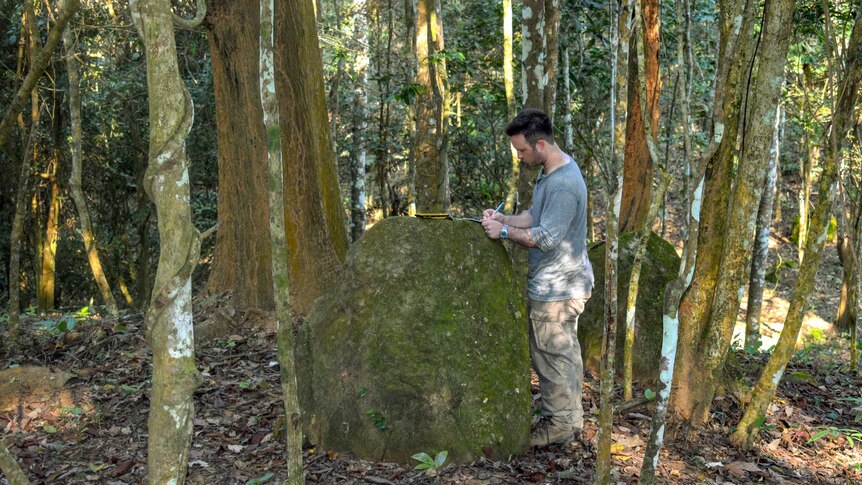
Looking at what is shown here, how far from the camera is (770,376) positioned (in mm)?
5242

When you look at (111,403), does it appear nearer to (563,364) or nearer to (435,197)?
(563,364)

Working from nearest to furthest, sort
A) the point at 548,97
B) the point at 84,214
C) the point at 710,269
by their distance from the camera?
the point at 710,269
the point at 548,97
the point at 84,214

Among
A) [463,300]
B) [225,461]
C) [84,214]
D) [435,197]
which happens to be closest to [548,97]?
[435,197]

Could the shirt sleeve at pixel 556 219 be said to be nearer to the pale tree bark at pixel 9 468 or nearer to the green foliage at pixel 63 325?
the pale tree bark at pixel 9 468

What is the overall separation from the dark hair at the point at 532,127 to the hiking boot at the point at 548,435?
2008mm

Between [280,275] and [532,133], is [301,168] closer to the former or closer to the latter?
[532,133]

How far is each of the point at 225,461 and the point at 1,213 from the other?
488 inches

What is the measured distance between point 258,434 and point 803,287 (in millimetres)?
4301

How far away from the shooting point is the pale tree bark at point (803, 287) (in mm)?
5246

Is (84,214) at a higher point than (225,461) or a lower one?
higher

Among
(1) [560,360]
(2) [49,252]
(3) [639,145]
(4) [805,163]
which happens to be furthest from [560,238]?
(4) [805,163]

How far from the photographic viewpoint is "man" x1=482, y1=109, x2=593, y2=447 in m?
4.80

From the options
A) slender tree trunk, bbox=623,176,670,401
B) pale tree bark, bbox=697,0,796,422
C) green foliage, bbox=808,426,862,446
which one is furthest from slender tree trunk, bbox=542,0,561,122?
green foliage, bbox=808,426,862,446

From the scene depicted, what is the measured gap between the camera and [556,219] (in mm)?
4707
